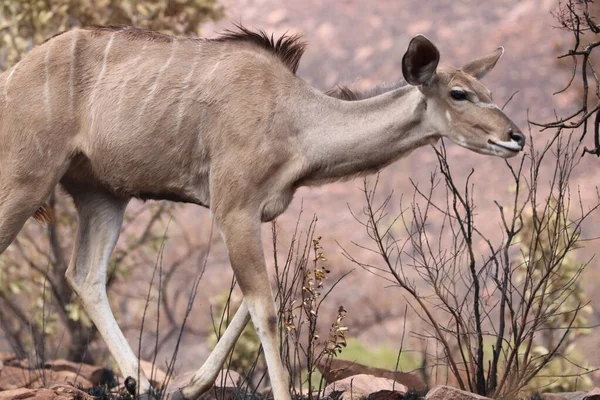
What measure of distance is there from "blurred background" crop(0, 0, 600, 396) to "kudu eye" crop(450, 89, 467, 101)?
196 inches

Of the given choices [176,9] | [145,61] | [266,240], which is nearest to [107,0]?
[176,9]

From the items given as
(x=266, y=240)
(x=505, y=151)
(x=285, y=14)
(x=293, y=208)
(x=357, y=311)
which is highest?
(x=285, y=14)

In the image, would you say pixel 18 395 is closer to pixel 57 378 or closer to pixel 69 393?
pixel 69 393

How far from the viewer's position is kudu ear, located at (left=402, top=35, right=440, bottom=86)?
19.2 ft

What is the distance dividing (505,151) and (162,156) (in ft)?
→ 6.21

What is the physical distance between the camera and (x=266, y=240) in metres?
19.7

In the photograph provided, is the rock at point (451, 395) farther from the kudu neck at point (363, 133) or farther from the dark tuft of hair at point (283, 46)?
the dark tuft of hair at point (283, 46)

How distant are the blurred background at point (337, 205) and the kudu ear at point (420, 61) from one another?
4910 millimetres

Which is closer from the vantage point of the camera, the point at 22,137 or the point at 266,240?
the point at 22,137

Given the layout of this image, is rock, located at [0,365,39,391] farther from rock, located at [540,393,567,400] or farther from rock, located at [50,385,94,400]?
rock, located at [540,393,567,400]

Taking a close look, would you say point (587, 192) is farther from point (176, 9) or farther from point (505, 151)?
point (505, 151)

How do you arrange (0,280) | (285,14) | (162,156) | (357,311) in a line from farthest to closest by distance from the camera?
(285,14), (357,311), (0,280), (162,156)

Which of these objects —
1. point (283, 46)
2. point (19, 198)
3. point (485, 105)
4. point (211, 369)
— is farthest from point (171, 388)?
point (485, 105)

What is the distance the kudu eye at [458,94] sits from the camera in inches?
233
